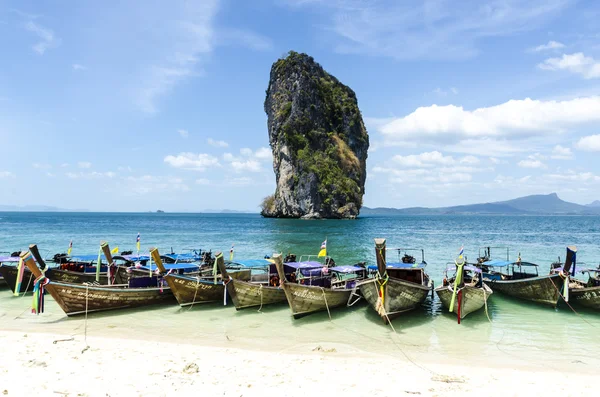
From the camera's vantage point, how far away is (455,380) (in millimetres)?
9312

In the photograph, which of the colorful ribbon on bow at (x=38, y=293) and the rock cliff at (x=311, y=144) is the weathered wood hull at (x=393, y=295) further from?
the rock cliff at (x=311, y=144)

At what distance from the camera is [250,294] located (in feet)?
53.3

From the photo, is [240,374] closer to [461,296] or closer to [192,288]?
[192,288]

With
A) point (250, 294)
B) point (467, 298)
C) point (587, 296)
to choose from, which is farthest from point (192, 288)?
point (587, 296)

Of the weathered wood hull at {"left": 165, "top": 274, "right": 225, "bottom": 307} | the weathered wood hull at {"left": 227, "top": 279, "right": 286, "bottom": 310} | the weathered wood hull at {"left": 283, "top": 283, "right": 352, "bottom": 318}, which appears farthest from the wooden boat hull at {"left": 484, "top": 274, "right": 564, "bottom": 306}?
the weathered wood hull at {"left": 165, "top": 274, "right": 225, "bottom": 307}

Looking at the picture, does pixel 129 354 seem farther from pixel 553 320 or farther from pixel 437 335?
pixel 553 320

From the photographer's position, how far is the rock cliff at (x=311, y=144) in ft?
350

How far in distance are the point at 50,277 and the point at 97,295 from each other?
5646 millimetres

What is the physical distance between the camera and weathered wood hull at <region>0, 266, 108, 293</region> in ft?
62.5

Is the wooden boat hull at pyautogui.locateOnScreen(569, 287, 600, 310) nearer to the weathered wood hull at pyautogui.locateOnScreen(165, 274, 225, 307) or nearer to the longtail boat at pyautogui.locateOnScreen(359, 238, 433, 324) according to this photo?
the longtail boat at pyautogui.locateOnScreen(359, 238, 433, 324)

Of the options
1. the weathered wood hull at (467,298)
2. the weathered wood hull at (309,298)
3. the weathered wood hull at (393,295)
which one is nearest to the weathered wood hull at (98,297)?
the weathered wood hull at (309,298)

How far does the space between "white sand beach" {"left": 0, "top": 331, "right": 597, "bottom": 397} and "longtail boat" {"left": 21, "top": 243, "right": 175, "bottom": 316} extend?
2791 mm

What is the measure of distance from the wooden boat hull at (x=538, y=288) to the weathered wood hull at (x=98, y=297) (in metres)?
16.4

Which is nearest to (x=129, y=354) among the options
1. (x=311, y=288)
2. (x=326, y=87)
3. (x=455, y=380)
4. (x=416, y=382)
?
(x=311, y=288)
